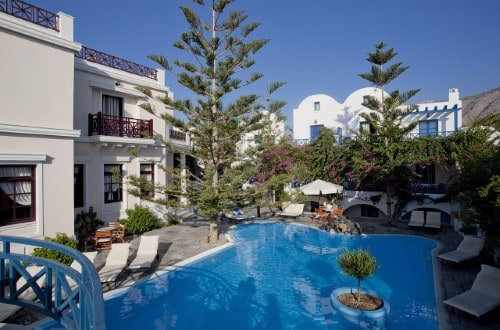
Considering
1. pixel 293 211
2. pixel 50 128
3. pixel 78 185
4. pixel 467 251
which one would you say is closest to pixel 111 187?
pixel 78 185

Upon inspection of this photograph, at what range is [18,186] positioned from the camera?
32.8 ft

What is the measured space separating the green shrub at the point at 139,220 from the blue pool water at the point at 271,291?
464 cm

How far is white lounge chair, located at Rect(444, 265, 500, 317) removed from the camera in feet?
21.6

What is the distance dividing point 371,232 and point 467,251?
5.13 m

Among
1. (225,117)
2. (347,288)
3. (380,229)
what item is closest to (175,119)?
(225,117)

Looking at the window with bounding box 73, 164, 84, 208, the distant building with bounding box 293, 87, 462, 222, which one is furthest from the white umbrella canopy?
the window with bounding box 73, 164, 84, 208

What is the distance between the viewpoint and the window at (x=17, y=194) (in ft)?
31.7

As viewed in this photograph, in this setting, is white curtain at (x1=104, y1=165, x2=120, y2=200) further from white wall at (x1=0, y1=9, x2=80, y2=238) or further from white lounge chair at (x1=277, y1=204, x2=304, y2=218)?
white lounge chair at (x1=277, y1=204, x2=304, y2=218)

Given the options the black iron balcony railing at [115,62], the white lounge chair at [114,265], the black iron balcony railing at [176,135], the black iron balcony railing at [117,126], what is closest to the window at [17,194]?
the white lounge chair at [114,265]

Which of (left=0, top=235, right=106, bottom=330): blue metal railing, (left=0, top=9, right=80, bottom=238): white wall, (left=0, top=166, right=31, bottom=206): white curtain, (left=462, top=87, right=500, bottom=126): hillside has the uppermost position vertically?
(left=462, top=87, right=500, bottom=126): hillside

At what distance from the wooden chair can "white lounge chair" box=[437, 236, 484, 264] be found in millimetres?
11738

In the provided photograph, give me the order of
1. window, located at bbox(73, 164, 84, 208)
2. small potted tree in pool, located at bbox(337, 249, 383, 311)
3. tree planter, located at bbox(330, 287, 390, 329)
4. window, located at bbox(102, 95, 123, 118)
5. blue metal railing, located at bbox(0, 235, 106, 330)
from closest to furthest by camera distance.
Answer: blue metal railing, located at bbox(0, 235, 106, 330) < tree planter, located at bbox(330, 287, 390, 329) < small potted tree in pool, located at bbox(337, 249, 383, 311) < window, located at bbox(73, 164, 84, 208) < window, located at bbox(102, 95, 123, 118)

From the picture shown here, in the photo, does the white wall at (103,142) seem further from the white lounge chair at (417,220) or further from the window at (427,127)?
the window at (427,127)

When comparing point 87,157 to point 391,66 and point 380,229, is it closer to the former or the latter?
point 380,229
